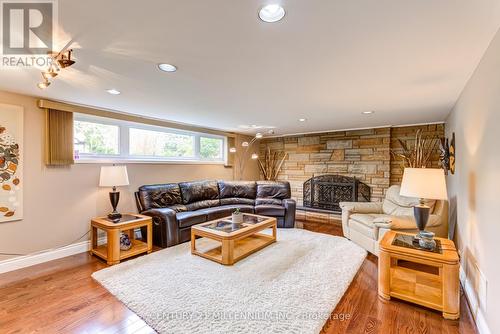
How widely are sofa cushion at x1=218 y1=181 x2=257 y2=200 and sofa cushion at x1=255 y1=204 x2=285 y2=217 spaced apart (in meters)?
0.68

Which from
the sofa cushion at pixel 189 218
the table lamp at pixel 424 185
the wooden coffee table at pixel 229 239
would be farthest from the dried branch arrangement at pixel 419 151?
the sofa cushion at pixel 189 218

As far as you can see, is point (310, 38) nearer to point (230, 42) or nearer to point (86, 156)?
point (230, 42)

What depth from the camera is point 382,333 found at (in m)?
1.78

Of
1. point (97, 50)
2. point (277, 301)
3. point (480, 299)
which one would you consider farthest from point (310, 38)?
point (480, 299)

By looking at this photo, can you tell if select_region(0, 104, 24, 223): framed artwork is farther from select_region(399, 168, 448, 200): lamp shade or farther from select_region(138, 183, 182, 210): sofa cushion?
select_region(399, 168, 448, 200): lamp shade

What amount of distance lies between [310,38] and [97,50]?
1.54m

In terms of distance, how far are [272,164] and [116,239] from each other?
456 centimetres

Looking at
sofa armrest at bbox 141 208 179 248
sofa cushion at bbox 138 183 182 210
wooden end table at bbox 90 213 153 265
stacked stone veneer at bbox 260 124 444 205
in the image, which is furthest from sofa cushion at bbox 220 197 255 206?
wooden end table at bbox 90 213 153 265

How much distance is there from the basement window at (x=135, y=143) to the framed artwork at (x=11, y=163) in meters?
0.64

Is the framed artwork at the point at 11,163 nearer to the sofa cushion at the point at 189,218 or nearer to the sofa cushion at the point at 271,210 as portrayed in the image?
the sofa cushion at the point at 189,218

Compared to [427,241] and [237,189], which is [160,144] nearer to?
[237,189]

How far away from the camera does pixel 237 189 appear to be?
536cm

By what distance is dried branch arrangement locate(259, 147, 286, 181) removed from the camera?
21.9 ft

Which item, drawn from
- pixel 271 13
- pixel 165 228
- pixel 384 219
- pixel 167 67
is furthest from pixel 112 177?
pixel 384 219
